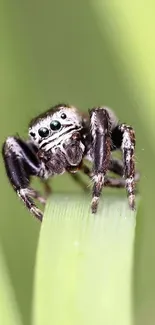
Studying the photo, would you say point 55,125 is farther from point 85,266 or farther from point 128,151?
point 85,266

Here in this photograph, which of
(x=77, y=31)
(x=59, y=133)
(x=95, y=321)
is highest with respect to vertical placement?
(x=77, y=31)

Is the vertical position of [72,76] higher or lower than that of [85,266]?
higher

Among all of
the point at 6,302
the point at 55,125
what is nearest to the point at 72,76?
the point at 55,125

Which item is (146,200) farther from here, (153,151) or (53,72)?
(53,72)

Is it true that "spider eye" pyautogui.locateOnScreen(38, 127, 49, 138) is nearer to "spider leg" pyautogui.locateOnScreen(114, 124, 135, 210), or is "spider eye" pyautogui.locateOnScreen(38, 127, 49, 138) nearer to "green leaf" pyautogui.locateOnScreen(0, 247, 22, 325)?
"spider leg" pyautogui.locateOnScreen(114, 124, 135, 210)

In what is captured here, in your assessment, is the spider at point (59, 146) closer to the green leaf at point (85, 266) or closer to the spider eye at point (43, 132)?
the spider eye at point (43, 132)

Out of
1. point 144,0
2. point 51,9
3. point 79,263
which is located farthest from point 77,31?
point 79,263

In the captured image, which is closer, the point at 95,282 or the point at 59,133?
the point at 95,282
